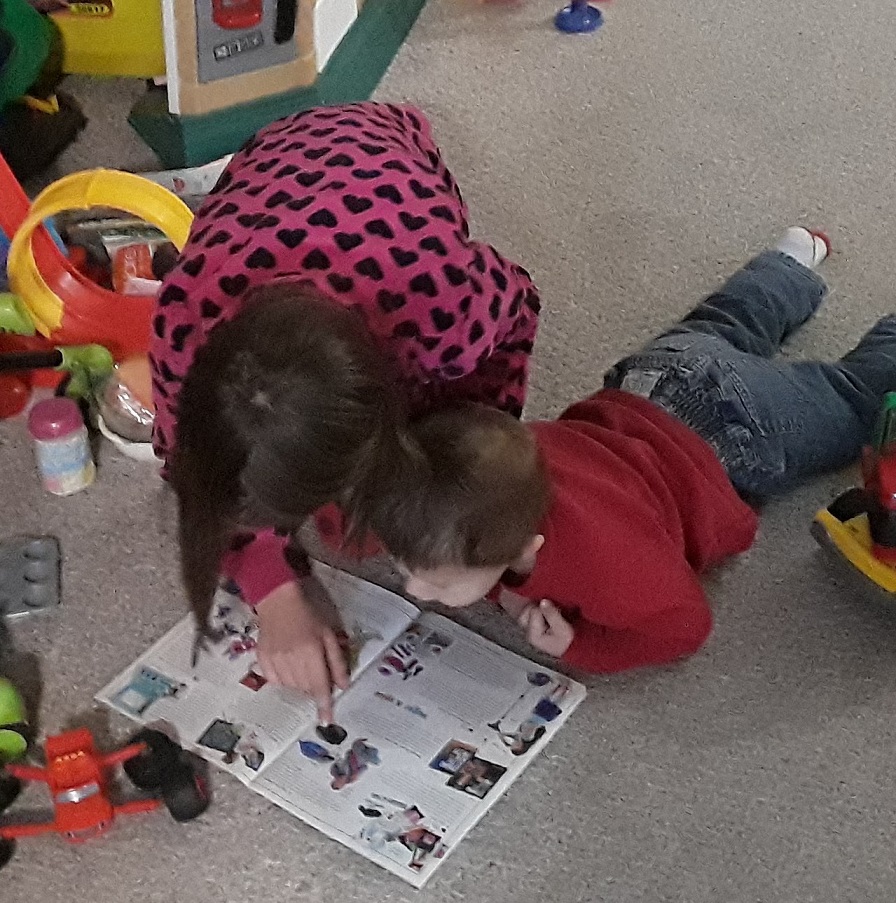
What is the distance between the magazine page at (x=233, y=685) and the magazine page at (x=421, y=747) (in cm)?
2

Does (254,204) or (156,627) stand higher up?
(254,204)

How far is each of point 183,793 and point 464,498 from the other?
34cm

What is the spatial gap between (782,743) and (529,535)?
12.6 inches

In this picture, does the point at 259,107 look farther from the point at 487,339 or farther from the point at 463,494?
the point at 463,494

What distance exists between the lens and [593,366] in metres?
1.35

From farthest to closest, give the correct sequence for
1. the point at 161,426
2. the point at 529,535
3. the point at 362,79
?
1. the point at 362,79
2. the point at 161,426
3. the point at 529,535

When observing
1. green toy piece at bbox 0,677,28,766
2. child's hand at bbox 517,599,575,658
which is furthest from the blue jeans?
green toy piece at bbox 0,677,28,766

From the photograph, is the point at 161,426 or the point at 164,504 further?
the point at 164,504

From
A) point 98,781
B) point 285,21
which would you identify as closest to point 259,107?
point 285,21

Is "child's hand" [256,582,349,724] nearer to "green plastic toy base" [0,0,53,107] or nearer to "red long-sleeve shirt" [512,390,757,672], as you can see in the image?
"red long-sleeve shirt" [512,390,757,672]

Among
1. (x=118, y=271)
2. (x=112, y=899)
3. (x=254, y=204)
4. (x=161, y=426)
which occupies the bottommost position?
(x=112, y=899)

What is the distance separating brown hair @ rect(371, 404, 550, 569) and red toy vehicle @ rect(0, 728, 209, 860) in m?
0.27

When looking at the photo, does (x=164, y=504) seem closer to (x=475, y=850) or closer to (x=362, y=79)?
(x=475, y=850)

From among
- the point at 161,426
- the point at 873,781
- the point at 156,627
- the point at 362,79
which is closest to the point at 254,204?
the point at 161,426
